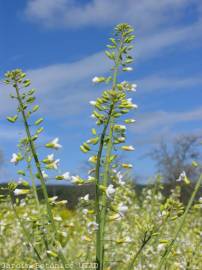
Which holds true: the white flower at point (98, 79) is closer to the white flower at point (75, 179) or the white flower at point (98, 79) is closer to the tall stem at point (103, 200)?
the tall stem at point (103, 200)

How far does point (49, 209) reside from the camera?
375 cm

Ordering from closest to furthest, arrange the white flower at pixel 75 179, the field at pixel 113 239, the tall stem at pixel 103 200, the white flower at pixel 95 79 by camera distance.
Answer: the tall stem at pixel 103 200 → the white flower at pixel 75 179 → the field at pixel 113 239 → the white flower at pixel 95 79

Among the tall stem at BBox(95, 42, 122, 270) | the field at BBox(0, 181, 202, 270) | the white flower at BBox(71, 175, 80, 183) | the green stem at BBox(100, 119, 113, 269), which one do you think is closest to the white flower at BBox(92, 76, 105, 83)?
the tall stem at BBox(95, 42, 122, 270)

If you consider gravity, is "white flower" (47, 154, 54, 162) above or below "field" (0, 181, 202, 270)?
above

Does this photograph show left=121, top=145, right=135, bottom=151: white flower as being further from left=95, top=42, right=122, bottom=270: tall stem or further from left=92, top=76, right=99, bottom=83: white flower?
left=92, top=76, right=99, bottom=83: white flower

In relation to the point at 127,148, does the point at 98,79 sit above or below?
above

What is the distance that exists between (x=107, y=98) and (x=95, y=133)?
266 millimetres

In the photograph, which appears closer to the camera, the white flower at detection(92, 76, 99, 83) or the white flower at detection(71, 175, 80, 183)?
the white flower at detection(71, 175, 80, 183)

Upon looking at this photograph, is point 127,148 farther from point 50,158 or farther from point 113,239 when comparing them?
point 113,239

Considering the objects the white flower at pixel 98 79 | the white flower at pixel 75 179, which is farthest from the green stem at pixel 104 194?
the white flower at pixel 98 79

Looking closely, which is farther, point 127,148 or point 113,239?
point 113,239

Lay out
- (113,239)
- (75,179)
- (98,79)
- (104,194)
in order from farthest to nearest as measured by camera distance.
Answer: (113,239)
(98,79)
(75,179)
(104,194)

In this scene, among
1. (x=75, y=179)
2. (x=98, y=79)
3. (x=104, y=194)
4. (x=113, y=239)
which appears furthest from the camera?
(x=113, y=239)

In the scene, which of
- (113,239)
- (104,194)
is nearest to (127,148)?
(104,194)
